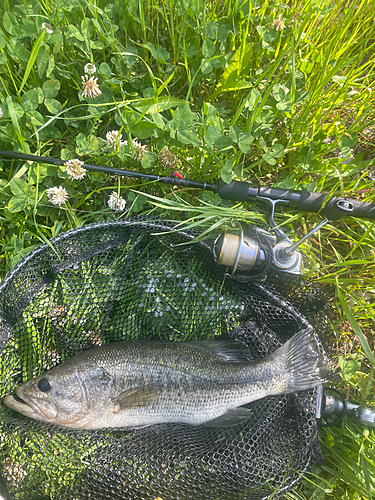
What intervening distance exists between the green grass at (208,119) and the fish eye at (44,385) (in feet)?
3.58

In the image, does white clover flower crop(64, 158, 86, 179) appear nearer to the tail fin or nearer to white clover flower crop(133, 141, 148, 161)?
white clover flower crop(133, 141, 148, 161)

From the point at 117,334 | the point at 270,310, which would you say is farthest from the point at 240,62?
the point at 117,334

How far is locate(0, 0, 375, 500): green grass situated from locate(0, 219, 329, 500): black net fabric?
1.27 feet

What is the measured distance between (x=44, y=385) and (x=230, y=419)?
1.39m

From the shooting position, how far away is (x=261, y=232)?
2498mm

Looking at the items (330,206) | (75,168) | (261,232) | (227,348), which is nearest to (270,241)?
(261,232)

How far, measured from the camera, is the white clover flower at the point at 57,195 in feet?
8.78

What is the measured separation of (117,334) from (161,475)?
1052 millimetres

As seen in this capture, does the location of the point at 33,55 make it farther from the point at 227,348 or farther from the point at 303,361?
the point at 303,361

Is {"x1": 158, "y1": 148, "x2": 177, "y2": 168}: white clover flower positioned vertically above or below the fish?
above

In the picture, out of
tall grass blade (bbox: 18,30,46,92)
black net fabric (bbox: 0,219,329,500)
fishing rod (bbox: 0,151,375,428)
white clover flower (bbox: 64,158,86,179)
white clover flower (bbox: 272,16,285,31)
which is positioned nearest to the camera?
black net fabric (bbox: 0,219,329,500)

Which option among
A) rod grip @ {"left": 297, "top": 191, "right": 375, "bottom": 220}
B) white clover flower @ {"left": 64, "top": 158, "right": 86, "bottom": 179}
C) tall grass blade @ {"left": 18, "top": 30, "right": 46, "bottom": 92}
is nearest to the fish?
rod grip @ {"left": 297, "top": 191, "right": 375, "bottom": 220}

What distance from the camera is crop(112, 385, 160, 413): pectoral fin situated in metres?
2.35

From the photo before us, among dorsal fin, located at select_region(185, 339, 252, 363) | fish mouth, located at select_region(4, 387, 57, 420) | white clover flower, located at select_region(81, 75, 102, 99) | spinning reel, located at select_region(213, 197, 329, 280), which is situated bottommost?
fish mouth, located at select_region(4, 387, 57, 420)
